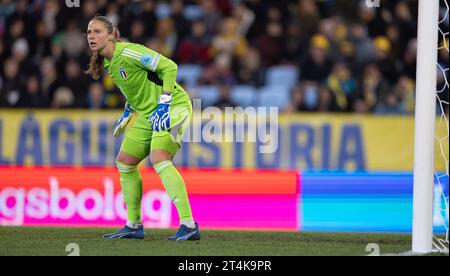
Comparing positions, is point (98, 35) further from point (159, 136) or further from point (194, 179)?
point (194, 179)

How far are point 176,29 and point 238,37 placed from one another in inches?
33.0

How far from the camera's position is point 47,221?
878cm

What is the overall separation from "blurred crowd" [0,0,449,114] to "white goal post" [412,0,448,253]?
4.72 metres

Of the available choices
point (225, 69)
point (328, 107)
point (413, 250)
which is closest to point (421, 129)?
point (413, 250)

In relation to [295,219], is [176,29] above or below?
above

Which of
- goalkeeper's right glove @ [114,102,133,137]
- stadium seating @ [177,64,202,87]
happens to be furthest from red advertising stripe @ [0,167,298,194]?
stadium seating @ [177,64,202,87]

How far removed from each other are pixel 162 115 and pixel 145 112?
0.30 metres

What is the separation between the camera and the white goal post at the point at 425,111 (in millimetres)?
6312

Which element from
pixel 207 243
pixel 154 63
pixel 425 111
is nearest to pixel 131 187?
pixel 207 243

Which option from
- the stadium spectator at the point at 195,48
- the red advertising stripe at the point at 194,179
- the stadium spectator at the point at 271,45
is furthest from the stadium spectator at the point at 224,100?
the red advertising stripe at the point at 194,179

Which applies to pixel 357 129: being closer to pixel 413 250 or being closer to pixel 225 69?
pixel 225 69

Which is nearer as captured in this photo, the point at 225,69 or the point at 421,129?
the point at 421,129

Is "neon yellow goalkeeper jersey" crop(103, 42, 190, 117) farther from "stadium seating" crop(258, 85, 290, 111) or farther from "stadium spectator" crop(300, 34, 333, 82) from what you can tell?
"stadium spectator" crop(300, 34, 333, 82)

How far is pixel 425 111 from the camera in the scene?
631 centimetres
